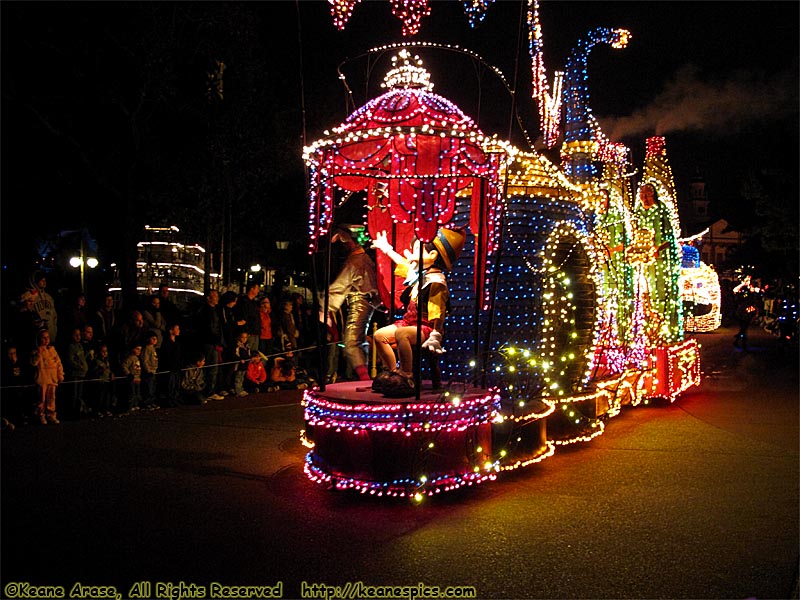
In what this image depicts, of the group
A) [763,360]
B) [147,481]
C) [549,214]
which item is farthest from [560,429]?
[763,360]

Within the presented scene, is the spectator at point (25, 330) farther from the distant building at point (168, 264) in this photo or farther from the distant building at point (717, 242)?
the distant building at point (717, 242)

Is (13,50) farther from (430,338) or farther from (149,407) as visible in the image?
(430,338)

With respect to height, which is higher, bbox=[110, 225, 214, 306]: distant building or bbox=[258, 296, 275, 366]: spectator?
bbox=[110, 225, 214, 306]: distant building

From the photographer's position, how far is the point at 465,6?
682cm

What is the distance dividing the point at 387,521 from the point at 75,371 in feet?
20.0

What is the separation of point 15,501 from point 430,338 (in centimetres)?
394

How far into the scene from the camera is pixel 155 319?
11.7m

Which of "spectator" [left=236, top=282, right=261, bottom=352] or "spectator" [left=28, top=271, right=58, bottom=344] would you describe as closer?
"spectator" [left=28, top=271, right=58, bottom=344]

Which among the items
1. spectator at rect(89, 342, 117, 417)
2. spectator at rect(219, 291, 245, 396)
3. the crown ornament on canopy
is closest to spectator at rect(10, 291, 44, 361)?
spectator at rect(89, 342, 117, 417)

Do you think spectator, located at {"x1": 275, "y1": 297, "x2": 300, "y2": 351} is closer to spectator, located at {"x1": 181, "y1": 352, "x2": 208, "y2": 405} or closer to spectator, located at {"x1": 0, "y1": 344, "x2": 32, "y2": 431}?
spectator, located at {"x1": 181, "y1": 352, "x2": 208, "y2": 405}

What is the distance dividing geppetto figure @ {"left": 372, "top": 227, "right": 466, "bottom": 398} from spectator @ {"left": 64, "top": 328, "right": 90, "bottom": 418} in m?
4.75

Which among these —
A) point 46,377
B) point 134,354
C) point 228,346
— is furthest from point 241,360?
point 46,377

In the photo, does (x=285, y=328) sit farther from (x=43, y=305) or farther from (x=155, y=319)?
(x=43, y=305)

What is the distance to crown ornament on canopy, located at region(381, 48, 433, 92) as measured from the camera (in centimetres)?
768
